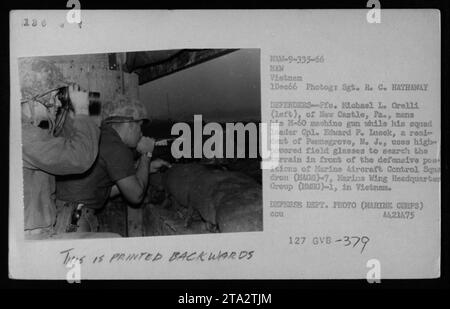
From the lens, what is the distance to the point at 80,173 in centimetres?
109

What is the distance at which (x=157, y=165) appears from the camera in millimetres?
1123

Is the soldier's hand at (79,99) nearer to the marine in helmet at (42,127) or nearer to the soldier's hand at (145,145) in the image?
the marine in helmet at (42,127)

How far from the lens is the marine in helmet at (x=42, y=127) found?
42.2 inches

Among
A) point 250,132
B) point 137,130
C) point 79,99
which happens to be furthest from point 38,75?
point 250,132

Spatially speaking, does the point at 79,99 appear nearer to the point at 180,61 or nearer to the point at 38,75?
the point at 38,75

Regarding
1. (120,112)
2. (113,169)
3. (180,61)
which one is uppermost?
(180,61)

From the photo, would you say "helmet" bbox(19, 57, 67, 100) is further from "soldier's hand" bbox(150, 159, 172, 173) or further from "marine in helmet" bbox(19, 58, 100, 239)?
"soldier's hand" bbox(150, 159, 172, 173)

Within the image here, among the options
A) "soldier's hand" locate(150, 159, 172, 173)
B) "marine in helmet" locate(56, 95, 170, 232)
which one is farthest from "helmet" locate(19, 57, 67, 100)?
"soldier's hand" locate(150, 159, 172, 173)

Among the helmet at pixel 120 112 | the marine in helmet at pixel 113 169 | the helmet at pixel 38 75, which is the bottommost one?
the marine in helmet at pixel 113 169

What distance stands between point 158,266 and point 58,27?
0.53 metres

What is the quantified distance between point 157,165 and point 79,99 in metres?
0.21

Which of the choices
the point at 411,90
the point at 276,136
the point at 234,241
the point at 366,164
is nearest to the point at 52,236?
the point at 234,241

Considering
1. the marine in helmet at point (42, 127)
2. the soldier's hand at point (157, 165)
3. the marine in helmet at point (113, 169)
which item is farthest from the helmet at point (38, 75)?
the soldier's hand at point (157, 165)

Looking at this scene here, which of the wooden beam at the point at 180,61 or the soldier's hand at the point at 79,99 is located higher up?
the wooden beam at the point at 180,61
